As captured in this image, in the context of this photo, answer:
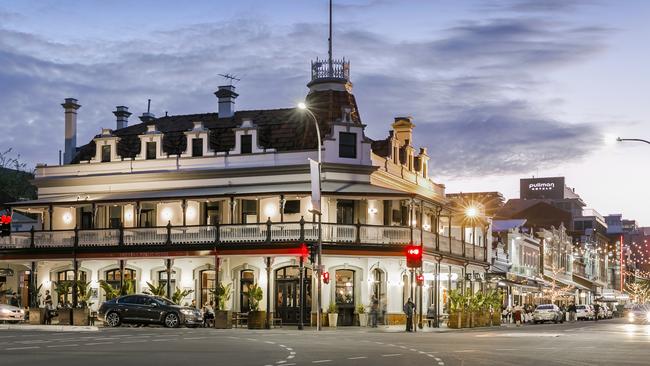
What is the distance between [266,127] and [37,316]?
62.9ft

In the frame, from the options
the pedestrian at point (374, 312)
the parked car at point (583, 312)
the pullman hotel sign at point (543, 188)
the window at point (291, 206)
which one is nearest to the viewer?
the pedestrian at point (374, 312)

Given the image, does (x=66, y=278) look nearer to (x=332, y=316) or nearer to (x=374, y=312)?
(x=332, y=316)

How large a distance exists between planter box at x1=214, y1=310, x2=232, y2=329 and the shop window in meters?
7.54

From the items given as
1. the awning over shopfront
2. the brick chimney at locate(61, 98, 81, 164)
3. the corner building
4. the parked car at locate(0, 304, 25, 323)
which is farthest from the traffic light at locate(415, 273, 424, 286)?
the brick chimney at locate(61, 98, 81, 164)

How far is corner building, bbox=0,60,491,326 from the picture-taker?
57000 millimetres

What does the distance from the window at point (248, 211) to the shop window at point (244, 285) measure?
3.40 meters

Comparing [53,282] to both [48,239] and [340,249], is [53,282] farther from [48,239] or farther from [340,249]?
[340,249]

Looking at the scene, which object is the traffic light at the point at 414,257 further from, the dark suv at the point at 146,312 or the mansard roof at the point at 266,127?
the mansard roof at the point at 266,127

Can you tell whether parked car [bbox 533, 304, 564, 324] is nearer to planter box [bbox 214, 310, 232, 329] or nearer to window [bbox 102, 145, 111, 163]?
planter box [bbox 214, 310, 232, 329]

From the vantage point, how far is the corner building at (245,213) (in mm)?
57000

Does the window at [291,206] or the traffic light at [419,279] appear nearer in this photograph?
the traffic light at [419,279]

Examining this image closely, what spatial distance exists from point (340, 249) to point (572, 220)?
113823 mm

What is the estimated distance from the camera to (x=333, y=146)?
2366 inches

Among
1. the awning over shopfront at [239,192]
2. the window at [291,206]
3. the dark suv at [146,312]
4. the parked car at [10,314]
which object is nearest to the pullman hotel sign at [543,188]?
the awning over shopfront at [239,192]
